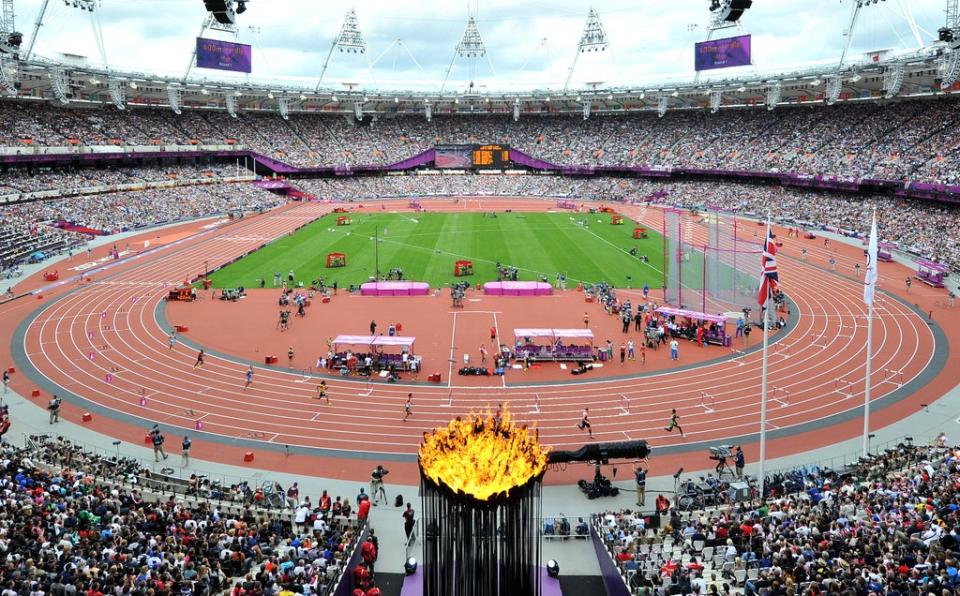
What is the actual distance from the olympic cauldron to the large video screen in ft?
375

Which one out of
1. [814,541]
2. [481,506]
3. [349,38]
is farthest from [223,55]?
[481,506]

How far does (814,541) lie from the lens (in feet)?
50.8

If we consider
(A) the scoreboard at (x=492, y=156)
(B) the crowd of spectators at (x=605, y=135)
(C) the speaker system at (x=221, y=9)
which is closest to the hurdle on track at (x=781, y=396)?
(C) the speaker system at (x=221, y=9)

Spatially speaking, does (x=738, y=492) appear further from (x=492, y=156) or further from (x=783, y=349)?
(x=492, y=156)

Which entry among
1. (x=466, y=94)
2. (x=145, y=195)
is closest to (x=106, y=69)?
(x=145, y=195)

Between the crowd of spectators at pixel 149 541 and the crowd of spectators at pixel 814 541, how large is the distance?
6.78 meters

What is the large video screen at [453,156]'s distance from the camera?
123m

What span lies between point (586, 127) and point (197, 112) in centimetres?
6096

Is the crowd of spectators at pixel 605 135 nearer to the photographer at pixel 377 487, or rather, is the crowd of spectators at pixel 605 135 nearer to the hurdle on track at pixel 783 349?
the hurdle on track at pixel 783 349

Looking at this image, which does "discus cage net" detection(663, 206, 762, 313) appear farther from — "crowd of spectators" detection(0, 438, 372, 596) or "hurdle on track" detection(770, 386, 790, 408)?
"crowd of spectators" detection(0, 438, 372, 596)

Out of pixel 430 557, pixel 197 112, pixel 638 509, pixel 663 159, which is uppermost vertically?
pixel 197 112

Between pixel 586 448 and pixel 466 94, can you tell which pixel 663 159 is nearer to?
pixel 466 94

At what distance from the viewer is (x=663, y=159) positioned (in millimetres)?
106000

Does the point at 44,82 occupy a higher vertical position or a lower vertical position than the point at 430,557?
higher
